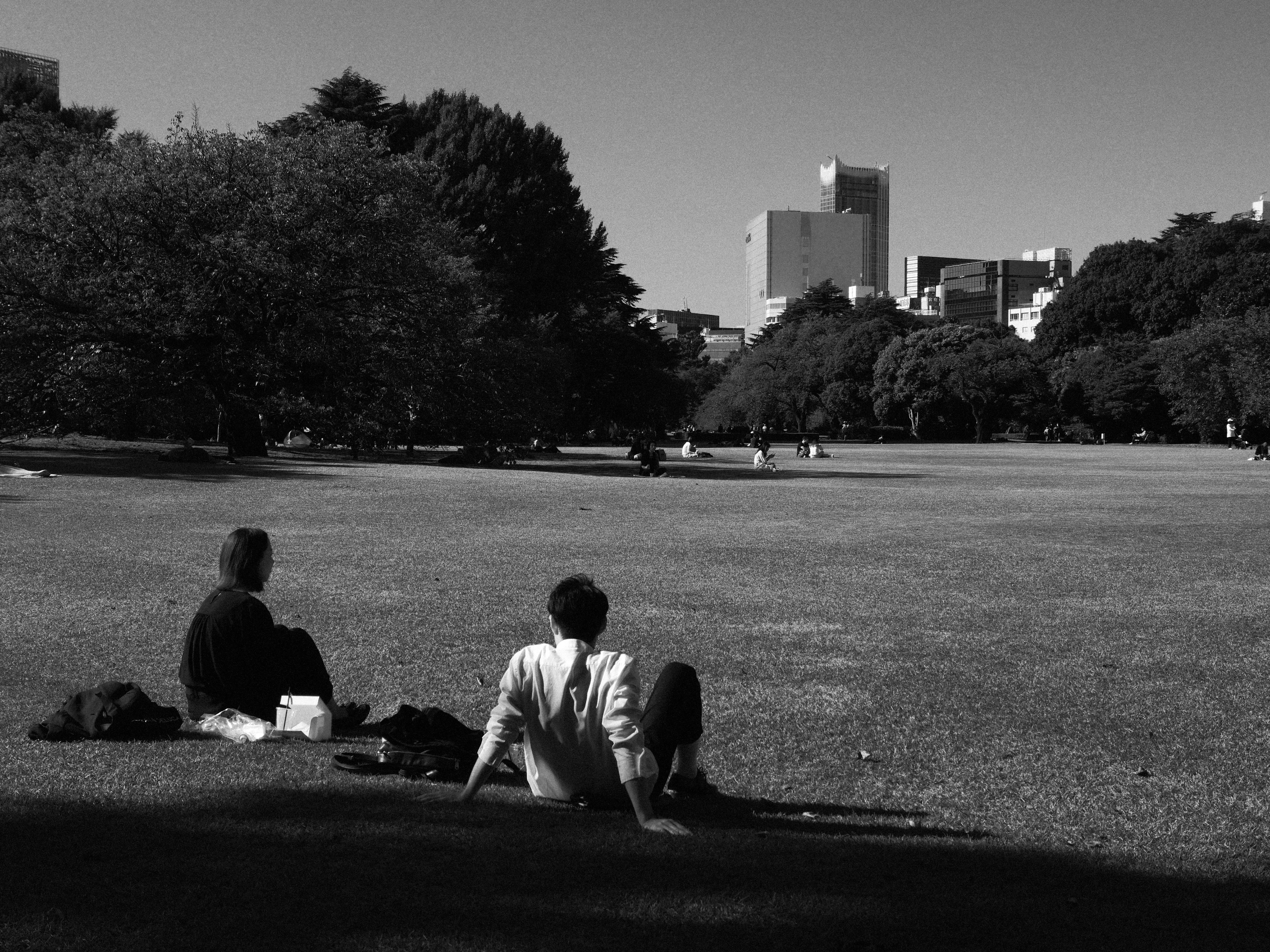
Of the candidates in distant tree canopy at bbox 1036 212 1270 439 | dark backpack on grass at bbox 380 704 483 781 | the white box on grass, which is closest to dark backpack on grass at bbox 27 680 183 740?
the white box on grass

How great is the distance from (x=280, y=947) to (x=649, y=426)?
6508cm

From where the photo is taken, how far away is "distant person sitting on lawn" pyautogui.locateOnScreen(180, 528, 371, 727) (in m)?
6.77

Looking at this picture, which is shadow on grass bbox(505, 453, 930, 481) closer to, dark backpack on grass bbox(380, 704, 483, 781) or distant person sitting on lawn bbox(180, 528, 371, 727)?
distant person sitting on lawn bbox(180, 528, 371, 727)

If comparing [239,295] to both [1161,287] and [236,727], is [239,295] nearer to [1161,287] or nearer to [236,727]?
[236,727]

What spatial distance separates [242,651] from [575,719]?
239 cm

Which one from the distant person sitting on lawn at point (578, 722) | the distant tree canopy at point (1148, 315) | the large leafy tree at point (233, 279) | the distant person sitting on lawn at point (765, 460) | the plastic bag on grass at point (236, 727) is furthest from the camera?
the distant tree canopy at point (1148, 315)

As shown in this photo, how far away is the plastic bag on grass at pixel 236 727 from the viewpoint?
21.7 ft

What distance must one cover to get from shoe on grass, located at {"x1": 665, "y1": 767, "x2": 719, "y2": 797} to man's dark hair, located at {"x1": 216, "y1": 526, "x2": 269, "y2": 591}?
8.37 ft

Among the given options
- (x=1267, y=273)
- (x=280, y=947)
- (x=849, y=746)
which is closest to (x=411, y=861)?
(x=280, y=947)

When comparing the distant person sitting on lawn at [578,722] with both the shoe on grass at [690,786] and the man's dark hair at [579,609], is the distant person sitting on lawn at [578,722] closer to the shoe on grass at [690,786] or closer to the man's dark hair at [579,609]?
the man's dark hair at [579,609]

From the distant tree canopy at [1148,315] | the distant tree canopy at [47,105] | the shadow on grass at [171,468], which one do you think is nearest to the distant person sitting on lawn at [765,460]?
the shadow on grass at [171,468]

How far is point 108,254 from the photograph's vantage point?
116 ft

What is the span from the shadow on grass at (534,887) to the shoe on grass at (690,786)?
0.58 metres

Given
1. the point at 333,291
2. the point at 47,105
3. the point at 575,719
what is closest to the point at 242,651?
the point at 575,719
